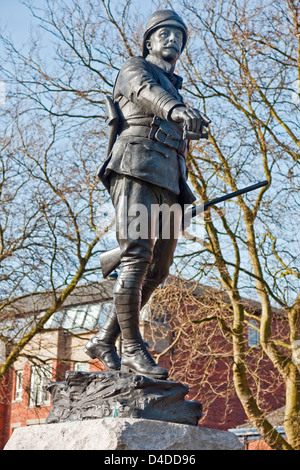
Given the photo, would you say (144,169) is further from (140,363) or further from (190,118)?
(140,363)

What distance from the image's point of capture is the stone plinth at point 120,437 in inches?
154

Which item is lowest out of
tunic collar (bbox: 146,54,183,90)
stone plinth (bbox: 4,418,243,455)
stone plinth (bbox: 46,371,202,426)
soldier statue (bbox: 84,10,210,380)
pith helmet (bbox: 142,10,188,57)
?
stone plinth (bbox: 4,418,243,455)

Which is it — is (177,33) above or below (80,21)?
below

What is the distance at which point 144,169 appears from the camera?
4750 mm

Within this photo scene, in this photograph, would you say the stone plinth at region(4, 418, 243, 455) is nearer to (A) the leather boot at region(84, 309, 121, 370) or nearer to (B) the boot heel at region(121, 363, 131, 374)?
(B) the boot heel at region(121, 363, 131, 374)

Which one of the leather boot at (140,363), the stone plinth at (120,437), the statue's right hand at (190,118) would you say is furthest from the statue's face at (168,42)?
the stone plinth at (120,437)

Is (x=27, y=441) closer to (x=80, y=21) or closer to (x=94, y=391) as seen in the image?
(x=94, y=391)

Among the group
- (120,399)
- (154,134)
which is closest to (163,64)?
(154,134)

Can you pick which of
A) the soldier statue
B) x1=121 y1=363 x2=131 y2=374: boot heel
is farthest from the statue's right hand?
x1=121 y1=363 x2=131 y2=374: boot heel

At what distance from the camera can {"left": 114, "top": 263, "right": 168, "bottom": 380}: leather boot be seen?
4.67 m

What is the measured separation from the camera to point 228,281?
1498 centimetres

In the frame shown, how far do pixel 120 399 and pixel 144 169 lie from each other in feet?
4.83

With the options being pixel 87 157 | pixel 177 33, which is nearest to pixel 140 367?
pixel 177 33

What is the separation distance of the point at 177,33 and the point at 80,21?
461 inches
